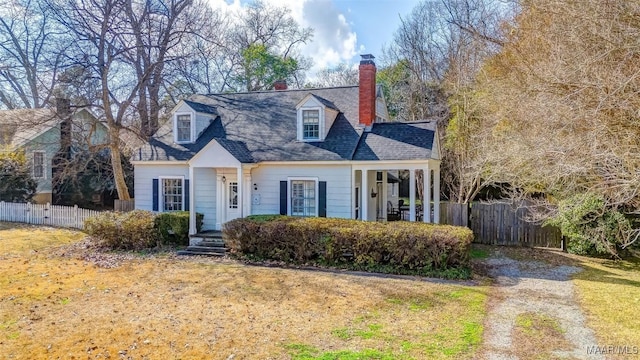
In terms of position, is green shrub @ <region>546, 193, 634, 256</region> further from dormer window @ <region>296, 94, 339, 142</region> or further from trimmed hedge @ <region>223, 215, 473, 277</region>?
dormer window @ <region>296, 94, 339, 142</region>

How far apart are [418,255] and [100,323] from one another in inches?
292

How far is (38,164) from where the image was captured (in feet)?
80.3

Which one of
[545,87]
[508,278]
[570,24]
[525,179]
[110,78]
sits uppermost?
[110,78]

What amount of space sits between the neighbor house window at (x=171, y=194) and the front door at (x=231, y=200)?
2.03 metres

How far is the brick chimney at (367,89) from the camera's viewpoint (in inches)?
610

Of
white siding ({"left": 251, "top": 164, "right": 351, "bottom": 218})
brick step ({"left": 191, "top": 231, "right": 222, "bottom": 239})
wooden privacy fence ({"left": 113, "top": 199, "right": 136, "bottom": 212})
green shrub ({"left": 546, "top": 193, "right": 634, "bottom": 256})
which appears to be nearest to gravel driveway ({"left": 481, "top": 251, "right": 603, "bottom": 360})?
green shrub ({"left": 546, "top": 193, "right": 634, "bottom": 256})

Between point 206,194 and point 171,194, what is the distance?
5.28 ft

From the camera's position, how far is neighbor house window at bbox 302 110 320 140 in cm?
1553

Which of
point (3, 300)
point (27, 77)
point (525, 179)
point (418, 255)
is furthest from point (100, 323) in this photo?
point (27, 77)

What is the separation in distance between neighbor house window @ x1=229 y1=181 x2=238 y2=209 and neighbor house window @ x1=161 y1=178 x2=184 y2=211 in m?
2.10

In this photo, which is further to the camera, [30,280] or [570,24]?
[30,280]

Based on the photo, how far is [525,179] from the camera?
38.8 ft

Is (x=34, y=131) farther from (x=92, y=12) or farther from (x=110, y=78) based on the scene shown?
(x=92, y=12)

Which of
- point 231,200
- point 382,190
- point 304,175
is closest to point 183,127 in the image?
point 231,200
